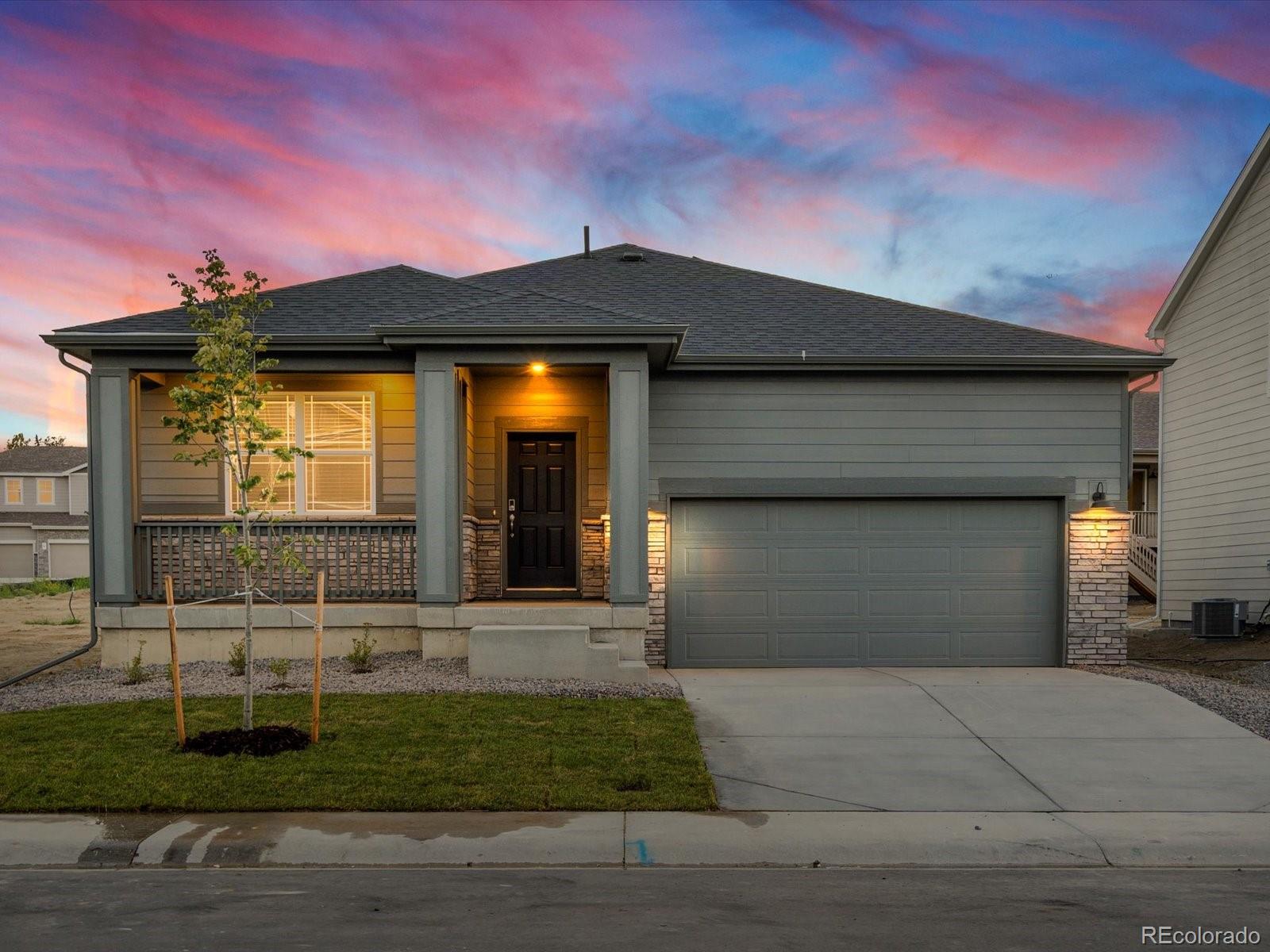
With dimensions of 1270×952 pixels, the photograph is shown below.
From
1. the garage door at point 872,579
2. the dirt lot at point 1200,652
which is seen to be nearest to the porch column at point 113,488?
the garage door at point 872,579

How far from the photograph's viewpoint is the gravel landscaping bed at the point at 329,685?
852 cm

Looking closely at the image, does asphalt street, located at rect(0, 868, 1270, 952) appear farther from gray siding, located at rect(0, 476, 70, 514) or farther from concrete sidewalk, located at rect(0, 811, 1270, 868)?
gray siding, located at rect(0, 476, 70, 514)

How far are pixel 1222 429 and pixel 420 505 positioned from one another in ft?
44.6

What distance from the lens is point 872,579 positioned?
440 inches

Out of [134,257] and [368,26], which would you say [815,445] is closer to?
[368,26]

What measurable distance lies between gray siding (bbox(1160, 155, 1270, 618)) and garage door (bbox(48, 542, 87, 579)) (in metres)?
38.7

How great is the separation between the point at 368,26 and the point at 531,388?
5.58m

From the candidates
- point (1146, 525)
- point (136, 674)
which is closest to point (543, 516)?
point (136, 674)

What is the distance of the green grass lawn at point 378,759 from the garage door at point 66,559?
34414mm

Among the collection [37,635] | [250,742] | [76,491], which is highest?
[76,491]

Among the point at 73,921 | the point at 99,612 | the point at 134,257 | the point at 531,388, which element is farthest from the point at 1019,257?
the point at 73,921

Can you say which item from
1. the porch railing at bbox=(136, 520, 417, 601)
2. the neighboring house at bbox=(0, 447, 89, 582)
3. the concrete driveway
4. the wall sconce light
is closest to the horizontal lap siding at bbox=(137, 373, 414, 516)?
the porch railing at bbox=(136, 520, 417, 601)

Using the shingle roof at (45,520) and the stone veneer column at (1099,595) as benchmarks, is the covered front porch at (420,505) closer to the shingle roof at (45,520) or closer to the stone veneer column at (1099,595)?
the stone veneer column at (1099,595)

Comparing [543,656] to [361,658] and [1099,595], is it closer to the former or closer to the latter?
[361,658]
